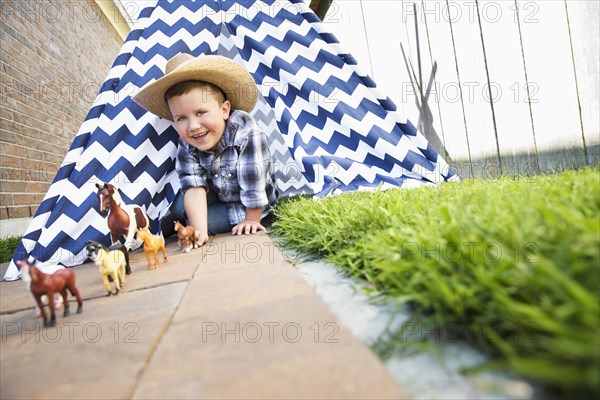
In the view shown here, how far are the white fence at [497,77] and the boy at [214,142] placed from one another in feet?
4.22

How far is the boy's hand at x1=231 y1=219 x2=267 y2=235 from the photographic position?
6.14 ft

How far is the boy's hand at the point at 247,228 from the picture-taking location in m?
1.87

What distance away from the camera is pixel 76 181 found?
70.7 inches

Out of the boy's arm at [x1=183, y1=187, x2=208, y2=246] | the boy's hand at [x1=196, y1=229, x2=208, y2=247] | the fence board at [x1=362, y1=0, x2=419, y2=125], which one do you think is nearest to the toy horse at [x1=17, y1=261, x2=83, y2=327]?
the boy's hand at [x1=196, y1=229, x2=208, y2=247]

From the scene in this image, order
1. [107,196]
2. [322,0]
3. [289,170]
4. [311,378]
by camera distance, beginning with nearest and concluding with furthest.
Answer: [311,378]
[107,196]
[289,170]
[322,0]

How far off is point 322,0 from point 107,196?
9.39ft

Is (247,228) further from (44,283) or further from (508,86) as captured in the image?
(508,86)

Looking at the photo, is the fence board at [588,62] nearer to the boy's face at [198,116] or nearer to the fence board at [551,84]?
the fence board at [551,84]

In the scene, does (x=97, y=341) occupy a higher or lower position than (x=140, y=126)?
lower

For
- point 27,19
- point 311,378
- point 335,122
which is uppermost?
point 27,19

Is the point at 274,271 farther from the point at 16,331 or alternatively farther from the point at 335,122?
the point at 335,122

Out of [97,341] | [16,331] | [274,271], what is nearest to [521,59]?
[274,271]

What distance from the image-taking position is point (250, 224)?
192 cm

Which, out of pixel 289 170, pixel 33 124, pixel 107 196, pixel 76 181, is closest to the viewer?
pixel 107 196
